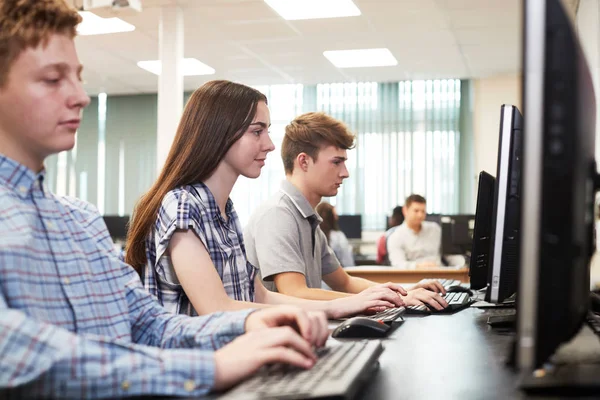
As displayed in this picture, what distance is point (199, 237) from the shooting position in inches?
58.9

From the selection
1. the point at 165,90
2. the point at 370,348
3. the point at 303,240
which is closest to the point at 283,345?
the point at 370,348

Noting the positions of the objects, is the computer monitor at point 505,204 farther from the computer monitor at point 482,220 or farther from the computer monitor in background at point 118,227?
the computer monitor in background at point 118,227

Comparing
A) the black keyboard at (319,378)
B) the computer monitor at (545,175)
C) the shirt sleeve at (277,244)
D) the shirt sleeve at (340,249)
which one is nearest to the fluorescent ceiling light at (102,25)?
the shirt sleeve at (340,249)

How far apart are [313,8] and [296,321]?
434 centimetres

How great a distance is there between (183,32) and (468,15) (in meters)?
2.28

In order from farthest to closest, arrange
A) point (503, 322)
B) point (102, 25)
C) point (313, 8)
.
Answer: point (102, 25), point (313, 8), point (503, 322)

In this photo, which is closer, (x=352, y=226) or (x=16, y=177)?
(x=16, y=177)

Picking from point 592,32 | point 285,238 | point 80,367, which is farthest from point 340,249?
point 80,367

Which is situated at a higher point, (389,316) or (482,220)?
(482,220)

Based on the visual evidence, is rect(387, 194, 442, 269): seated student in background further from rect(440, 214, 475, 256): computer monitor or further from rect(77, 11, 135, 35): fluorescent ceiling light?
rect(77, 11, 135, 35): fluorescent ceiling light

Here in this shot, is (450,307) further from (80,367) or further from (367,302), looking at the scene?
(80,367)

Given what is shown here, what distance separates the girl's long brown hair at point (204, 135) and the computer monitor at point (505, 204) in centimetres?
68

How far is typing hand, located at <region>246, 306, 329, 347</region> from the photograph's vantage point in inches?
38.2

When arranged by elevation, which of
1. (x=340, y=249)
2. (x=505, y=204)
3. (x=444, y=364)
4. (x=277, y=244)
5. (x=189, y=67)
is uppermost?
(x=189, y=67)
